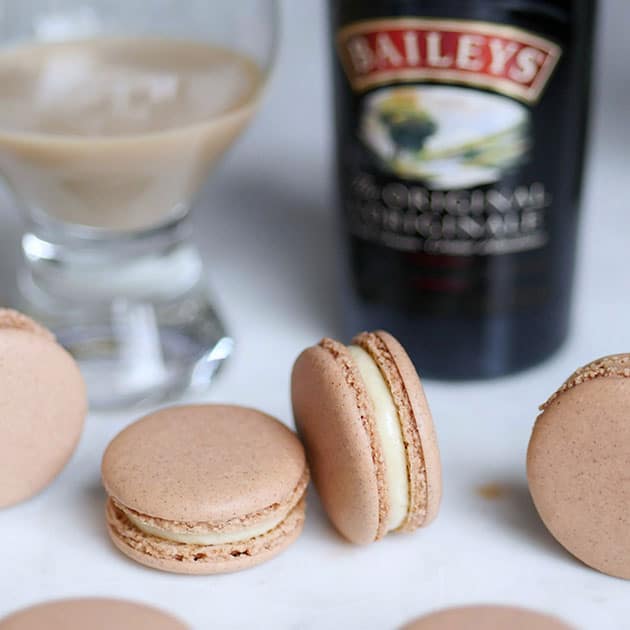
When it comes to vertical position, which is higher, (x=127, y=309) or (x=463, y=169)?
(x=463, y=169)

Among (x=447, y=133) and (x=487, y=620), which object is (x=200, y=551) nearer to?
(x=487, y=620)

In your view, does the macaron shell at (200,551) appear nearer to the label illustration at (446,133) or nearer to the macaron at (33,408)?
the macaron at (33,408)

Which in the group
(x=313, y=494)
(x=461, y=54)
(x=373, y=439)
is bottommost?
(x=313, y=494)

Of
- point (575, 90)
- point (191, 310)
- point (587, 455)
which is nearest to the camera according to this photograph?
point (587, 455)

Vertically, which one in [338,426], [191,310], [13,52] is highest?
[13,52]

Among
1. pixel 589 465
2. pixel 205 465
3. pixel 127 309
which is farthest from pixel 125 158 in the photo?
pixel 589 465

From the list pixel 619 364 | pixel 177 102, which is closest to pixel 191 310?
pixel 177 102

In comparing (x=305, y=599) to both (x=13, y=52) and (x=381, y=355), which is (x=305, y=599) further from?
(x=13, y=52)
